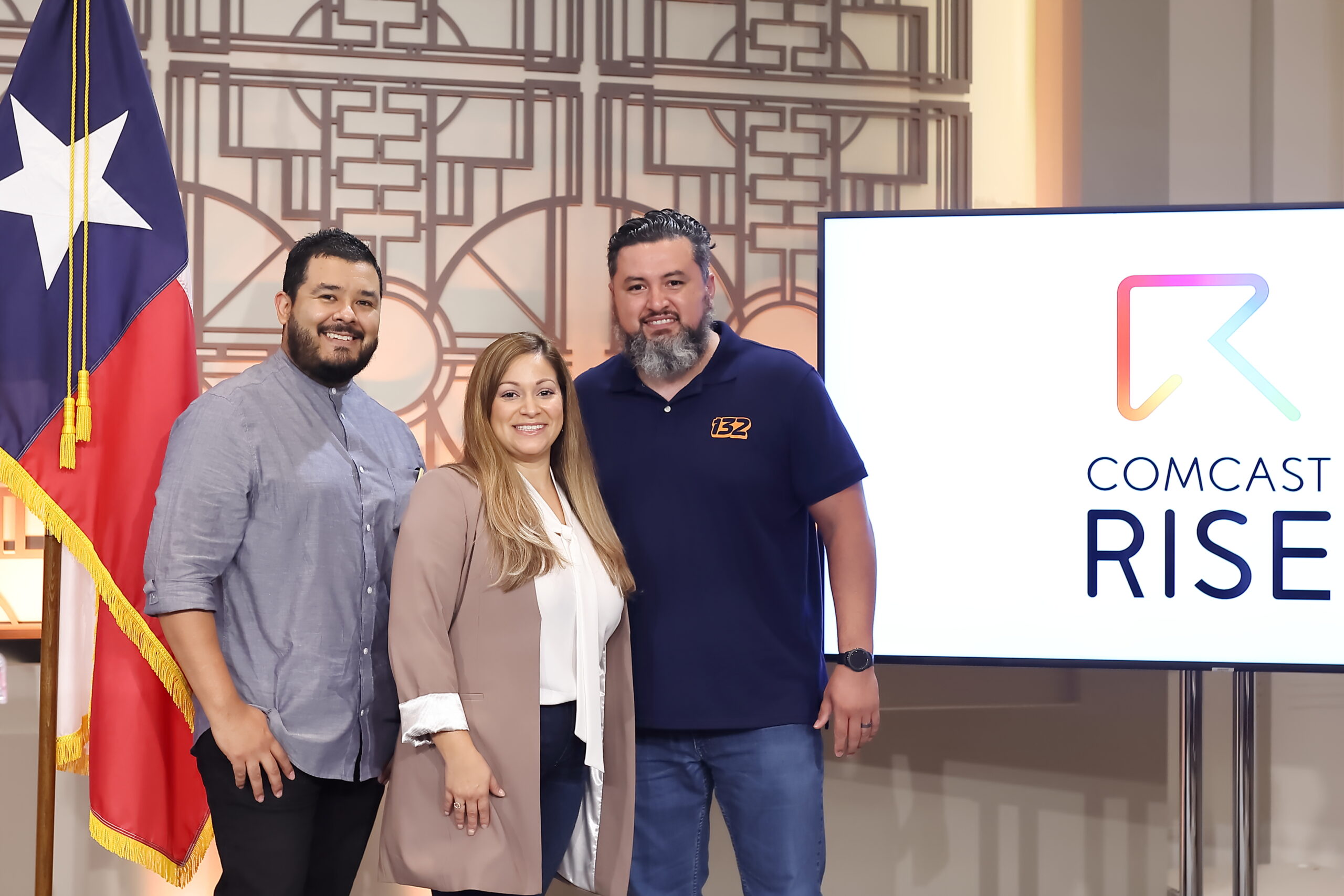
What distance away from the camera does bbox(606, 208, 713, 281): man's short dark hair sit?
2037mm

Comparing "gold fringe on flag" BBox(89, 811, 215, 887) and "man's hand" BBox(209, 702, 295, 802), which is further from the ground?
"man's hand" BBox(209, 702, 295, 802)

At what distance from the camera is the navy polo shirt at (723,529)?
6.45ft

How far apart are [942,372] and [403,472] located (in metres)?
1.30

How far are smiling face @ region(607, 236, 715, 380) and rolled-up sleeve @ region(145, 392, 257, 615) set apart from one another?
731 mm

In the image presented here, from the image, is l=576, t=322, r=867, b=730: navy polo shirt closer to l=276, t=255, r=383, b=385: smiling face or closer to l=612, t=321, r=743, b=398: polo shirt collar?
l=612, t=321, r=743, b=398: polo shirt collar

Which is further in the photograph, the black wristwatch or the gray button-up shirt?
the black wristwatch

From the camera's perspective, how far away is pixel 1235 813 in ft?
8.33

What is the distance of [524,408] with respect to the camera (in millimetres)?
1771

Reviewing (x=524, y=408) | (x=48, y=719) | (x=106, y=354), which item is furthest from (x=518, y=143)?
(x=48, y=719)

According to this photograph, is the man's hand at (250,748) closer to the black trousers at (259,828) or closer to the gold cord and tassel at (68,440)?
the black trousers at (259,828)

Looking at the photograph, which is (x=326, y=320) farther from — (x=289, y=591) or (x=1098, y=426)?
(x=1098, y=426)

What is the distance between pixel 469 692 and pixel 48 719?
932 mm

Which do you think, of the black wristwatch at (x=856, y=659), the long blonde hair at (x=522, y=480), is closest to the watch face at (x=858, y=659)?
the black wristwatch at (x=856, y=659)

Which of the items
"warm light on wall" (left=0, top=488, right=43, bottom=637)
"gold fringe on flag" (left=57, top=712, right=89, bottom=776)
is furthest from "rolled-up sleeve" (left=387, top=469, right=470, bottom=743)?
"warm light on wall" (left=0, top=488, right=43, bottom=637)
